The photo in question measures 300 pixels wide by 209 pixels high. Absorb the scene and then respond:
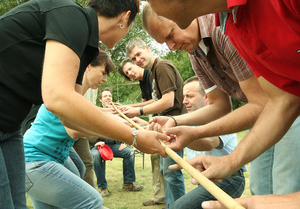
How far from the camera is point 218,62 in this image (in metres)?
2.05

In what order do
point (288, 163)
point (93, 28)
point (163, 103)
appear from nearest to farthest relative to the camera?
point (93, 28) → point (288, 163) → point (163, 103)

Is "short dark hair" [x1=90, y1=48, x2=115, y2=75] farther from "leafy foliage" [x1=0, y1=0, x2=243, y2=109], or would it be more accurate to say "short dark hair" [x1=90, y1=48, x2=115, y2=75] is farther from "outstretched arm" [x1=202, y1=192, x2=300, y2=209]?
"leafy foliage" [x1=0, y1=0, x2=243, y2=109]

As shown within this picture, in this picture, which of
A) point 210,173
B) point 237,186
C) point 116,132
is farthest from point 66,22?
point 237,186

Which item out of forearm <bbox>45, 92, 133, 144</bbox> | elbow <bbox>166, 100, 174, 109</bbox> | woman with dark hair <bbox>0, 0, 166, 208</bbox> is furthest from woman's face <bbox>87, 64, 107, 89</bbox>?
forearm <bbox>45, 92, 133, 144</bbox>

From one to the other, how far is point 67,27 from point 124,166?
156 inches

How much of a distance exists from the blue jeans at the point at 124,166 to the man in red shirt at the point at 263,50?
353 centimetres

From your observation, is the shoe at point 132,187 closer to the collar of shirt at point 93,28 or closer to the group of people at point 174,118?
the group of people at point 174,118

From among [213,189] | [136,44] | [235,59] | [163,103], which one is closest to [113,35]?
[235,59]

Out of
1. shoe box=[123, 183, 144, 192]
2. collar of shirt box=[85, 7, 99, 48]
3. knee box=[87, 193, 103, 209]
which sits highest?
collar of shirt box=[85, 7, 99, 48]

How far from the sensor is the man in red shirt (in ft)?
3.11

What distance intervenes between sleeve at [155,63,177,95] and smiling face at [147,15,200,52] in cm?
120

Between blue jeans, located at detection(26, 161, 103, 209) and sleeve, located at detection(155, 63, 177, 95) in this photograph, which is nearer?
blue jeans, located at detection(26, 161, 103, 209)

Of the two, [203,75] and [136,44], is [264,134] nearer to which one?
[203,75]

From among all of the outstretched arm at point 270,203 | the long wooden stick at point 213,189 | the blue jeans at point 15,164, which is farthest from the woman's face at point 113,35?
the outstretched arm at point 270,203
